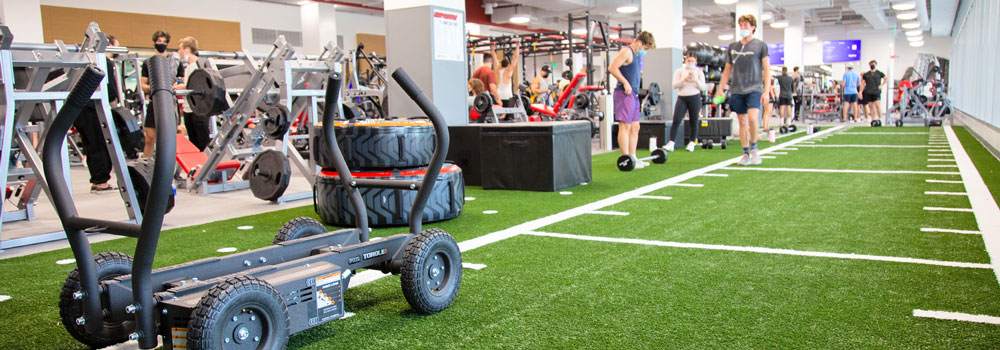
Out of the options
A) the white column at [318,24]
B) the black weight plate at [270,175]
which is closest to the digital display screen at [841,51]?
the white column at [318,24]

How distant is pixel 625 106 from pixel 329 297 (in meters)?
5.20

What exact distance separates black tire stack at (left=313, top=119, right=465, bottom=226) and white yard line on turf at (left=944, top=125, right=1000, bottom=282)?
2746 mm

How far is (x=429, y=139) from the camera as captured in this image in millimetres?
4258

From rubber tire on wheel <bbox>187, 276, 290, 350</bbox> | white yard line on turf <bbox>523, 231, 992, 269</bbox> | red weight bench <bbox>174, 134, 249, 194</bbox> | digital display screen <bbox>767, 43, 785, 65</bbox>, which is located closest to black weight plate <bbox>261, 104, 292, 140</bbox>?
red weight bench <bbox>174, 134, 249, 194</bbox>

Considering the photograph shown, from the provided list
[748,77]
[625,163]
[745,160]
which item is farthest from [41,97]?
[745,160]

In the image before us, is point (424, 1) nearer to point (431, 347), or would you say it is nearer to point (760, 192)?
point (760, 192)

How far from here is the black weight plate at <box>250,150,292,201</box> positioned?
505 cm

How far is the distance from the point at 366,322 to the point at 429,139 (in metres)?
2.15

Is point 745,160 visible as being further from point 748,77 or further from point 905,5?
point 905,5

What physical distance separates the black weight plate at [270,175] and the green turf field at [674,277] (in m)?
0.37

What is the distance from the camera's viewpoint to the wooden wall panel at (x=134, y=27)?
1440 cm

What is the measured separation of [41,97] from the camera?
12.6 feet

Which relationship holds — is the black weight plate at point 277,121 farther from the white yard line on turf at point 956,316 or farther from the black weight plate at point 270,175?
the white yard line on turf at point 956,316

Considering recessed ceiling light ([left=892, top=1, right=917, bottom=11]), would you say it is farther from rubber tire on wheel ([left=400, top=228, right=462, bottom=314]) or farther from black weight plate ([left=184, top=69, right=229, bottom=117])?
rubber tire on wheel ([left=400, top=228, right=462, bottom=314])
